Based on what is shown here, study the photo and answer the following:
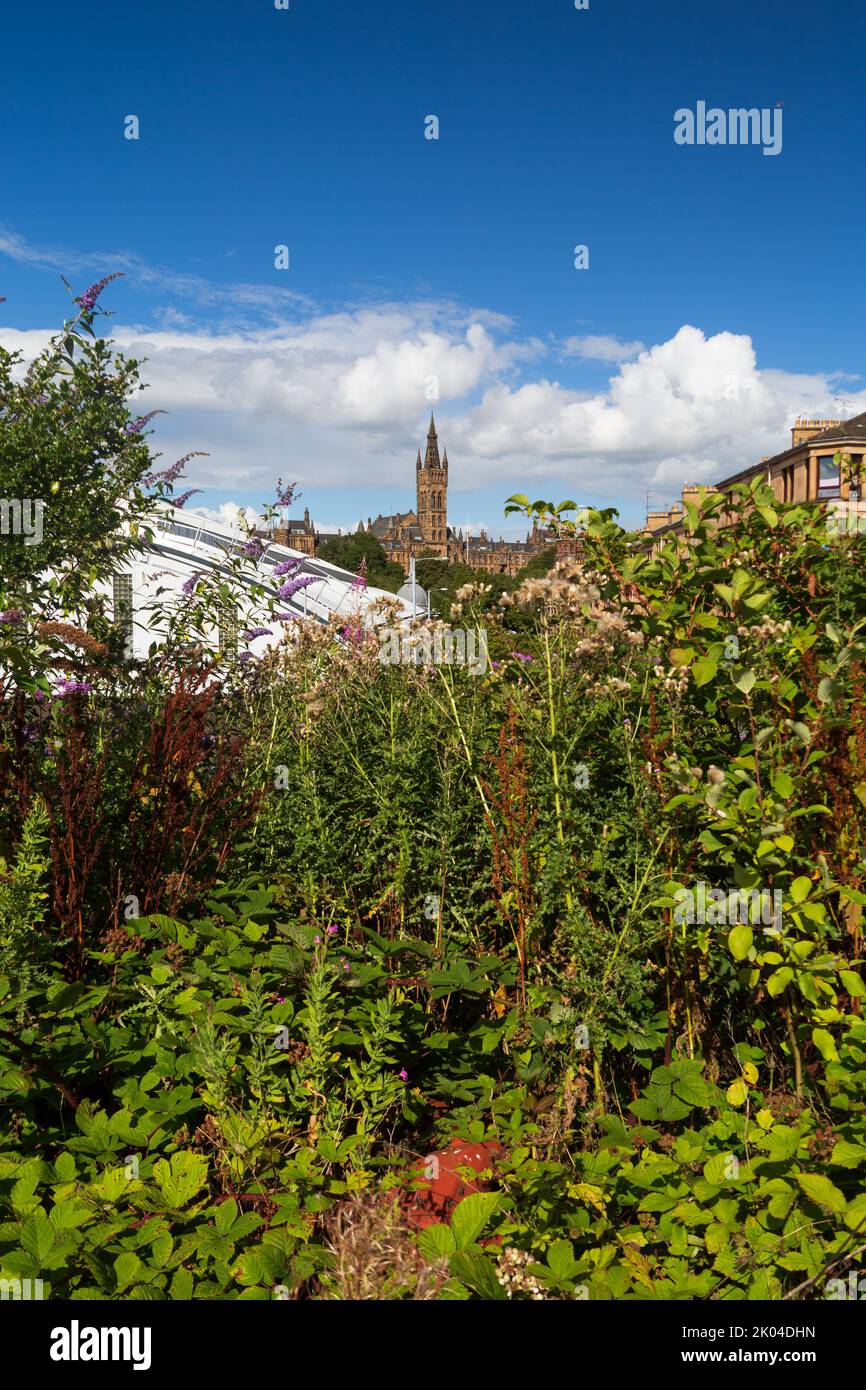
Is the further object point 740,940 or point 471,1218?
point 740,940

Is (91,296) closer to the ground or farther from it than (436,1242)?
farther from it

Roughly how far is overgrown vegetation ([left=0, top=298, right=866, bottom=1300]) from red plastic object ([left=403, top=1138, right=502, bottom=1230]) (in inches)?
2.7

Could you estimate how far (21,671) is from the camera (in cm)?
363

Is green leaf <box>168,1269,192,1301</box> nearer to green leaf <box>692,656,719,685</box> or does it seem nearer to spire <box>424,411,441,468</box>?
green leaf <box>692,656,719,685</box>

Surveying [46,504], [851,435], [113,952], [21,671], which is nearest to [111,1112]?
[113,952]

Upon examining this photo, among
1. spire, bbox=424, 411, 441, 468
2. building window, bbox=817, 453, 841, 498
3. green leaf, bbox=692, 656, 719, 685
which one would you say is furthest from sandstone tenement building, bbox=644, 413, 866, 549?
spire, bbox=424, 411, 441, 468

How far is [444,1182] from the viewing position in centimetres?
263

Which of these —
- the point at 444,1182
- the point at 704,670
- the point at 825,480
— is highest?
the point at 825,480

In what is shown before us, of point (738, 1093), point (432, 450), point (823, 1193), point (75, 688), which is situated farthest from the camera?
point (432, 450)

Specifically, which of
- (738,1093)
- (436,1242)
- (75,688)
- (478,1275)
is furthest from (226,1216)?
(75,688)

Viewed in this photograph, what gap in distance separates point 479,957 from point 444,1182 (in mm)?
1036

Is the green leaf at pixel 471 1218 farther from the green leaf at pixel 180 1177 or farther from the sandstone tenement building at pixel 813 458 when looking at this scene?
the sandstone tenement building at pixel 813 458

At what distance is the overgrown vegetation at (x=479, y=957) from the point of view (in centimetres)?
223

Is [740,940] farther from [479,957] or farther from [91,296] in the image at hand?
[91,296]
